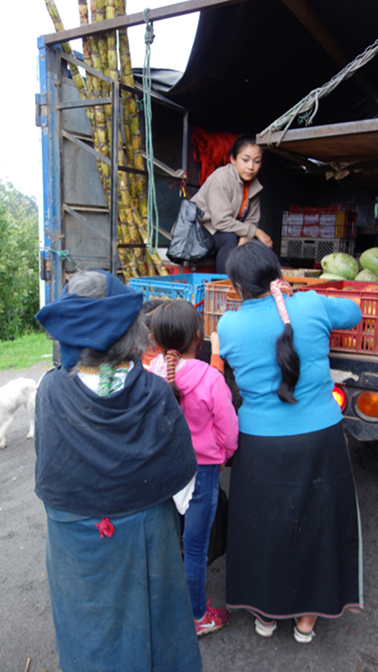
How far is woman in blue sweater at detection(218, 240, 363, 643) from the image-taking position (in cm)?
187

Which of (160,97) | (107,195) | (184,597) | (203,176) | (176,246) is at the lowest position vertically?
(184,597)

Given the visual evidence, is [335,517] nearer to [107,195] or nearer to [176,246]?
[176,246]

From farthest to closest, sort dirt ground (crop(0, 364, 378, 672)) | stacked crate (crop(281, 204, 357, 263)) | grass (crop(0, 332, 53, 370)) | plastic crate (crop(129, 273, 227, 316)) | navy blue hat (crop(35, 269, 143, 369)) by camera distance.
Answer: grass (crop(0, 332, 53, 370)) → stacked crate (crop(281, 204, 357, 263)) → plastic crate (crop(129, 273, 227, 316)) → dirt ground (crop(0, 364, 378, 672)) → navy blue hat (crop(35, 269, 143, 369))

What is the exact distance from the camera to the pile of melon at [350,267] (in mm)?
3354

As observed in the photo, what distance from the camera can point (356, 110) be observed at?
209 inches

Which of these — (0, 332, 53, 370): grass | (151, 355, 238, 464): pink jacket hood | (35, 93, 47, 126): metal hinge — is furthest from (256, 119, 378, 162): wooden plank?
(0, 332, 53, 370): grass

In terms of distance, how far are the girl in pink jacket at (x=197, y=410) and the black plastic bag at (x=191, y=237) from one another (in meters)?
2.29

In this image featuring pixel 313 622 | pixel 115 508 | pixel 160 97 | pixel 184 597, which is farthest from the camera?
pixel 160 97

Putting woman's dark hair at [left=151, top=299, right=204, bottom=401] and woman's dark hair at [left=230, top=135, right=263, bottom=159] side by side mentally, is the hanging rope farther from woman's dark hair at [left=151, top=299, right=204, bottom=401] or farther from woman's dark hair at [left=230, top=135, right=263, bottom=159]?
woman's dark hair at [left=151, top=299, right=204, bottom=401]

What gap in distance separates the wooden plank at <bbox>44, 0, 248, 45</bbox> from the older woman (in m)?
3.00

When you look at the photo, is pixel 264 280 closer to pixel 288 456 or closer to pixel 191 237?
pixel 288 456

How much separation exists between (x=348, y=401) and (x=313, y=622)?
1013mm

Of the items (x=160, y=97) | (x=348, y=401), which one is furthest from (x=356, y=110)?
(x=348, y=401)

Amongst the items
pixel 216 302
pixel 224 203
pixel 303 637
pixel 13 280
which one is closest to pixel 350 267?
pixel 224 203
